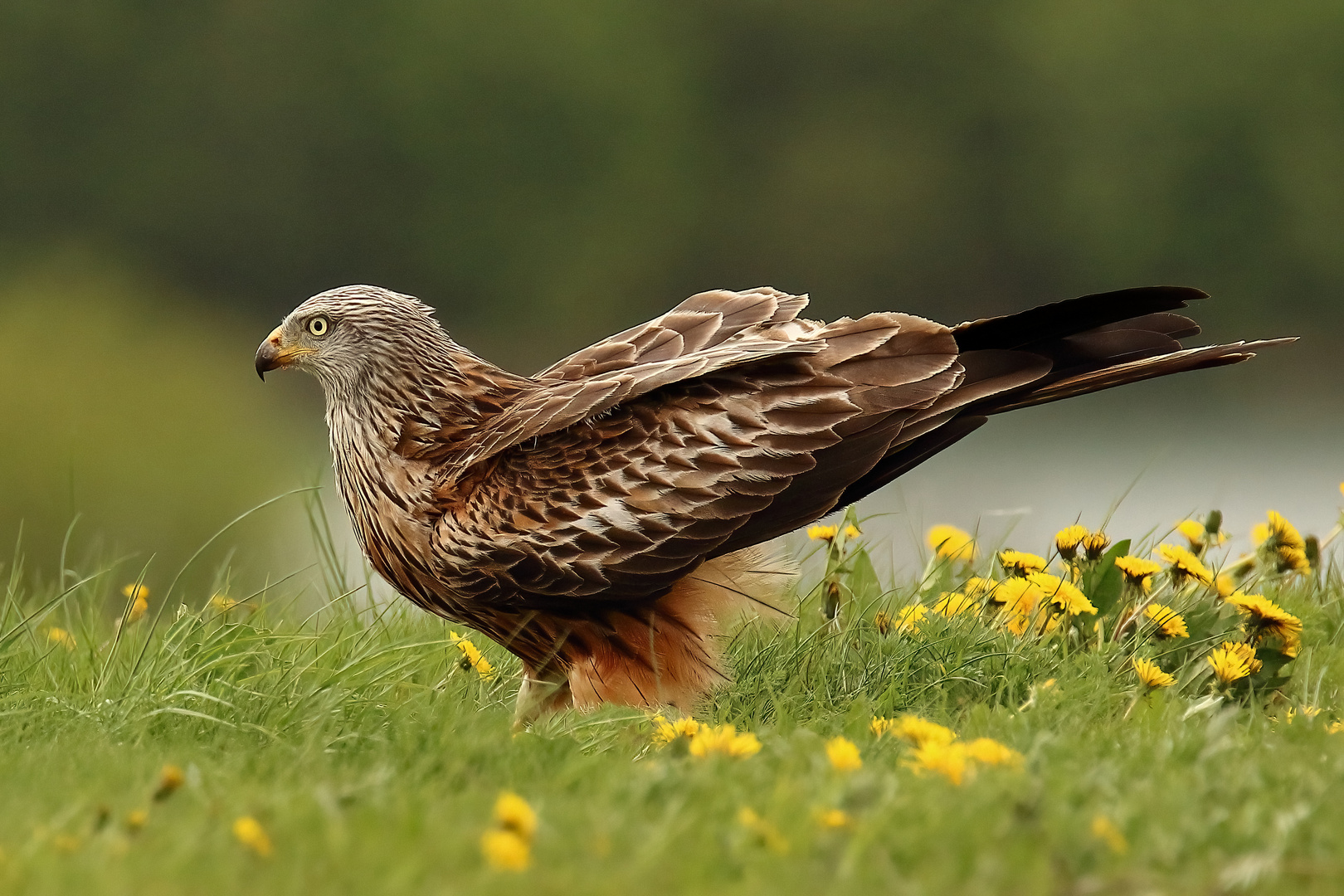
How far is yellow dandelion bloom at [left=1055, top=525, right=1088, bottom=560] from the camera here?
18.7 ft

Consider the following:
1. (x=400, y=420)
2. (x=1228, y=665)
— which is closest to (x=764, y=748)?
(x=1228, y=665)

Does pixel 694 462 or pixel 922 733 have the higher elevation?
pixel 694 462

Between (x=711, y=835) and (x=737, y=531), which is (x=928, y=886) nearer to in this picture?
(x=711, y=835)

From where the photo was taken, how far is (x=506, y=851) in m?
2.87

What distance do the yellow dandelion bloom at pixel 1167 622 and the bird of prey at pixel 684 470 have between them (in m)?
0.82

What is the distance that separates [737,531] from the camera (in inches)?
214

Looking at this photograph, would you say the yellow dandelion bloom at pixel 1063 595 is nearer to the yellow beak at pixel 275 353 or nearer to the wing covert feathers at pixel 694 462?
the wing covert feathers at pixel 694 462

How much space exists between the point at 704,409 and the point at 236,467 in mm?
13905

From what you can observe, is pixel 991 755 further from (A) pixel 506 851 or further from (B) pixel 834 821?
(A) pixel 506 851

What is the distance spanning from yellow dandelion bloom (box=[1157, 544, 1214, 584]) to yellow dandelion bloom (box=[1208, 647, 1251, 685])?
0.46 metres

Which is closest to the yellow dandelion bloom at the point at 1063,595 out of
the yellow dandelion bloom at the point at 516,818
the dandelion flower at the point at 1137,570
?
the dandelion flower at the point at 1137,570

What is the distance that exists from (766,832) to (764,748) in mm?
992

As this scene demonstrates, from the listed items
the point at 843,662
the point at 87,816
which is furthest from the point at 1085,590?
the point at 87,816

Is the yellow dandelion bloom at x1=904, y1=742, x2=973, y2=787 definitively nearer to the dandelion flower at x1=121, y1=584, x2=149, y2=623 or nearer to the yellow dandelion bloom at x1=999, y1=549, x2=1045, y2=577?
the yellow dandelion bloom at x1=999, y1=549, x2=1045, y2=577
